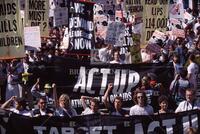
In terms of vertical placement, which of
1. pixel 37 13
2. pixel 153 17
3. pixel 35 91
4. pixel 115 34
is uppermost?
pixel 37 13

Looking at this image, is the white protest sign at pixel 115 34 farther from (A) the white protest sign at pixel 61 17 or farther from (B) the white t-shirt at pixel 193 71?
(B) the white t-shirt at pixel 193 71

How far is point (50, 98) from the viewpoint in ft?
44.6

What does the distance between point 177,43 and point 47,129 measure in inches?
374

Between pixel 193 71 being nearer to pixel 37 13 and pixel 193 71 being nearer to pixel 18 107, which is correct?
pixel 37 13

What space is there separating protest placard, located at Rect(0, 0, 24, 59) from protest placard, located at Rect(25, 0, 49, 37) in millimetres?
2045

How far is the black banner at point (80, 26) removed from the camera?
16000 mm

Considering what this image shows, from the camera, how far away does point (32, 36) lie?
14844mm

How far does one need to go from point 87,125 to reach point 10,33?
3845mm

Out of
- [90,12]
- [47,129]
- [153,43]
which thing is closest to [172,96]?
[153,43]

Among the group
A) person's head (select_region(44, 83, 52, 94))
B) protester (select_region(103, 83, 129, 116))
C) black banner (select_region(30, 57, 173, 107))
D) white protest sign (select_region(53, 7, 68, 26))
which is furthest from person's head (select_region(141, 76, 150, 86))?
white protest sign (select_region(53, 7, 68, 26))

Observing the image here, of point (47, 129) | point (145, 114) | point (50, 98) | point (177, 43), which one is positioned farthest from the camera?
point (177, 43)

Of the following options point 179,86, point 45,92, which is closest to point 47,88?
point 45,92

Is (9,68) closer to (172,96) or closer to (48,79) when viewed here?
(48,79)

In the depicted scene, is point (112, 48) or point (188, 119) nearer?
point (188, 119)
